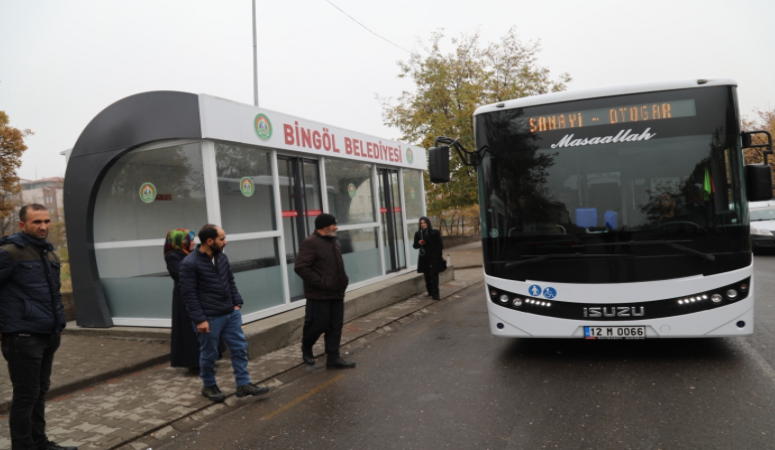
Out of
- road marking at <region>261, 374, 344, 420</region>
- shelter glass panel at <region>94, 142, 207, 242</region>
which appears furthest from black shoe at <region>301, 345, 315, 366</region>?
shelter glass panel at <region>94, 142, 207, 242</region>

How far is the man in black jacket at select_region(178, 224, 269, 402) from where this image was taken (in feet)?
16.9

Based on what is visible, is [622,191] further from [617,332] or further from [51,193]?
[51,193]

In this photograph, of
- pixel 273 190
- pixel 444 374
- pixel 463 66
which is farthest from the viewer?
pixel 463 66

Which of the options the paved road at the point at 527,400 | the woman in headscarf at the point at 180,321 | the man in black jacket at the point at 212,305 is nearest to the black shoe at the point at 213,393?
the man in black jacket at the point at 212,305

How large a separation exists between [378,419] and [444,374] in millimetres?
1438

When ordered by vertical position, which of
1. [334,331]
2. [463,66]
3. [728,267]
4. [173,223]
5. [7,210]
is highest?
[463,66]

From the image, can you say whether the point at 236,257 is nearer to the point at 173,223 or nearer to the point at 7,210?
the point at 173,223

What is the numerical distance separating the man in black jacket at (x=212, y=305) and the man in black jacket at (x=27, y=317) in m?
1.18

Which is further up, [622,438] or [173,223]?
[173,223]

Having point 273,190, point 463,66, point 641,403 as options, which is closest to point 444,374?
point 641,403

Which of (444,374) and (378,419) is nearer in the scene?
(378,419)

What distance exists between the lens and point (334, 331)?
21.3 ft

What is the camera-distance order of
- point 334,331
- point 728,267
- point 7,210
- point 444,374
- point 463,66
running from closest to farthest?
point 728,267 < point 444,374 < point 334,331 < point 7,210 < point 463,66

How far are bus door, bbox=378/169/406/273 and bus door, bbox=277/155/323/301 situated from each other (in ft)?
9.13
